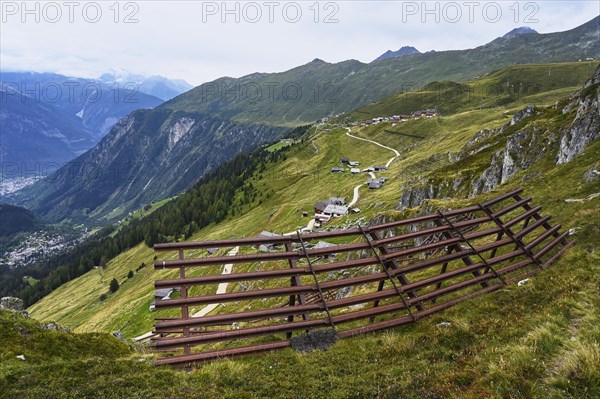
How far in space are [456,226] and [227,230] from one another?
133 m

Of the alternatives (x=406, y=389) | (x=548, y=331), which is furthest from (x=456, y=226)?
(x=406, y=389)

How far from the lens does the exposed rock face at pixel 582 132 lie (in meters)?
35.6

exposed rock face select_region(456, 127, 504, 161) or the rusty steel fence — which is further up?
exposed rock face select_region(456, 127, 504, 161)

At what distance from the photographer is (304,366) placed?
929 centimetres

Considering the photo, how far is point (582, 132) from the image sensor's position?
3666 centimetres

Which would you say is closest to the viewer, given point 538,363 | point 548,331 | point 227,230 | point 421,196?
point 538,363

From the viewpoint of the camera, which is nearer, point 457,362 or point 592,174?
point 457,362

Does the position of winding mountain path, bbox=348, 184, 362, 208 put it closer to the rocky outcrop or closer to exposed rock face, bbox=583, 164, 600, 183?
exposed rock face, bbox=583, 164, 600, 183

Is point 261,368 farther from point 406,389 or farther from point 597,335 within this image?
point 597,335

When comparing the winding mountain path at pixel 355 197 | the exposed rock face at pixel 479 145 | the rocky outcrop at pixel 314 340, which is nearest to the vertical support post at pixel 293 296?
the rocky outcrop at pixel 314 340

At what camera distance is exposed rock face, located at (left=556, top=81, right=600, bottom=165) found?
35594 millimetres

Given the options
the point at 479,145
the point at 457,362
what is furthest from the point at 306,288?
the point at 479,145

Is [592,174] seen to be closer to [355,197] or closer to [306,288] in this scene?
[306,288]

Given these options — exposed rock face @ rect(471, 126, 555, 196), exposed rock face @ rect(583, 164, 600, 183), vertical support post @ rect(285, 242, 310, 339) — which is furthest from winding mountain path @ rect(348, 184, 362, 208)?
vertical support post @ rect(285, 242, 310, 339)
